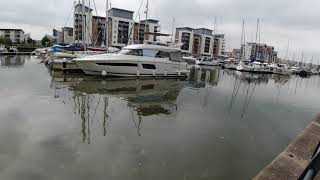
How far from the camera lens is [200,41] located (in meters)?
123

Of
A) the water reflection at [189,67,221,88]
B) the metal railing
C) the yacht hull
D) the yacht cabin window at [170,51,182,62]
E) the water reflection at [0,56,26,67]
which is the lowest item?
the water reflection at [189,67,221,88]

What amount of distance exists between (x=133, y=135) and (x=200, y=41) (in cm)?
11893

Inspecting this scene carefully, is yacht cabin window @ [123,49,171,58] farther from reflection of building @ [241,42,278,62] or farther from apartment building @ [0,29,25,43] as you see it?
apartment building @ [0,29,25,43]

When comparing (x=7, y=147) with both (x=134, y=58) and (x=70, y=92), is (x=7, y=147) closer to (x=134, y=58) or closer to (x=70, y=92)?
(x=70, y=92)

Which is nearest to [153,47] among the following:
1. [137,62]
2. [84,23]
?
[137,62]

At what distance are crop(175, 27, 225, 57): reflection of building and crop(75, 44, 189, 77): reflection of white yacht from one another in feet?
304

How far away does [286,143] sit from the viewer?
882 cm

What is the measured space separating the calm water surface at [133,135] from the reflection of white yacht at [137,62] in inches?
243

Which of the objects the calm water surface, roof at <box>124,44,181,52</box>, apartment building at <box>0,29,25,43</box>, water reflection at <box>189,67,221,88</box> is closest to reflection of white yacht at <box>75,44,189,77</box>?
roof at <box>124,44,181,52</box>

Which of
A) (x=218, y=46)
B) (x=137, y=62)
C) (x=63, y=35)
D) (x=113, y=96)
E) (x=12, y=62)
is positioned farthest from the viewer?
(x=218, y=46)

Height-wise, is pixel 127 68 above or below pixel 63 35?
below

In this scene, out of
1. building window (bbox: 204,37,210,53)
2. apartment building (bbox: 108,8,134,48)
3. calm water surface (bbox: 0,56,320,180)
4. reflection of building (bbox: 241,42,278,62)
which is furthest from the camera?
reflection of building (bbox: 241,42,278,62)

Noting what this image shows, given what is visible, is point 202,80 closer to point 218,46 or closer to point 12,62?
point 12,62

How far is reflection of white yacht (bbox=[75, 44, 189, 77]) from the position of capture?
21250 mm
